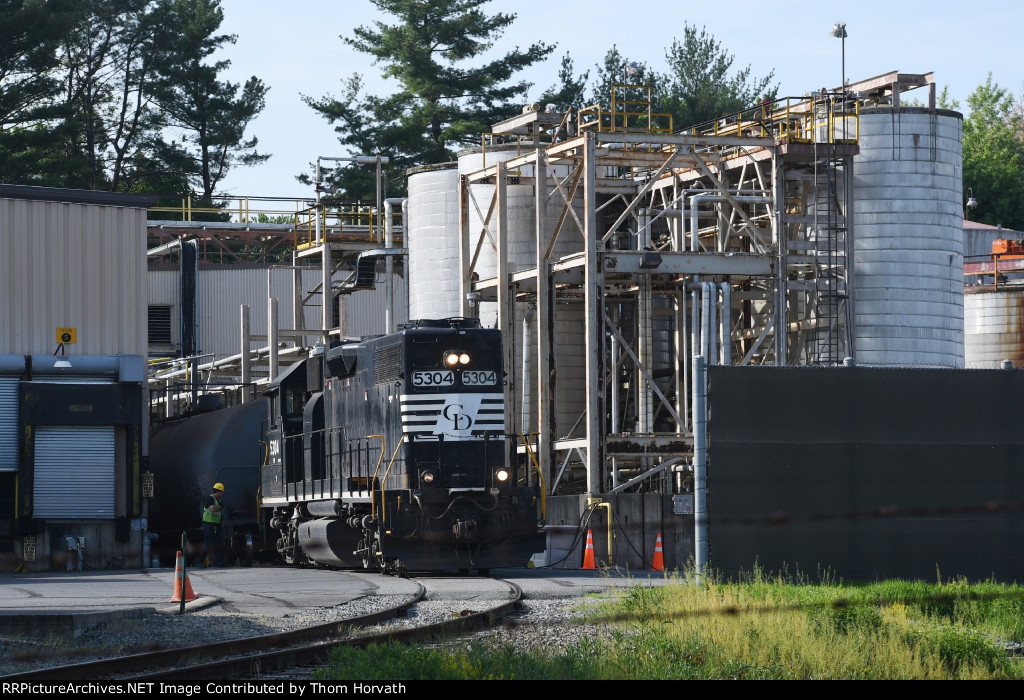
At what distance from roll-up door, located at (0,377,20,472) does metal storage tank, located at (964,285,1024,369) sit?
83.1ft

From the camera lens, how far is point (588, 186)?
28453mm

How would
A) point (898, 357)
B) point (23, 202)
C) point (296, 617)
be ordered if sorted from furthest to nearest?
point (898, 357)
point (23, 202)
point (296, 617)

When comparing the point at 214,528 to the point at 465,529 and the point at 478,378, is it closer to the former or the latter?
the point at 478,378

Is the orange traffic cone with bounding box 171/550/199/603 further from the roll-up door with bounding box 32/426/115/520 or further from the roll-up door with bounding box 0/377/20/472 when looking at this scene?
the roll-up door with bounding box 0/377/20/472

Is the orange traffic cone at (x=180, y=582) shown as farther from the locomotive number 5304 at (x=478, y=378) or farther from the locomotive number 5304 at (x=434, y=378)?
the locomotive number 5304 at (x=478, y=378)

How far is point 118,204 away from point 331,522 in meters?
9.83

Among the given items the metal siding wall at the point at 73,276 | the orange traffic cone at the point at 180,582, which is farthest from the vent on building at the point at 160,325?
the orange traffic cone at the point at 180,582

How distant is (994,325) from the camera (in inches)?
1583

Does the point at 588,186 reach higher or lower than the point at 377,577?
higher

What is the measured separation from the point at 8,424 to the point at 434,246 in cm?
1216

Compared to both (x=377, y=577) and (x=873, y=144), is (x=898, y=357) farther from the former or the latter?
(x=377, y=577)

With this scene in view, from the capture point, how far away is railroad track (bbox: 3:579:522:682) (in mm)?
11297

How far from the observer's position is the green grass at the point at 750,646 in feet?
35.0

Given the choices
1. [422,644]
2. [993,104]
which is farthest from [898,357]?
[993,104]
